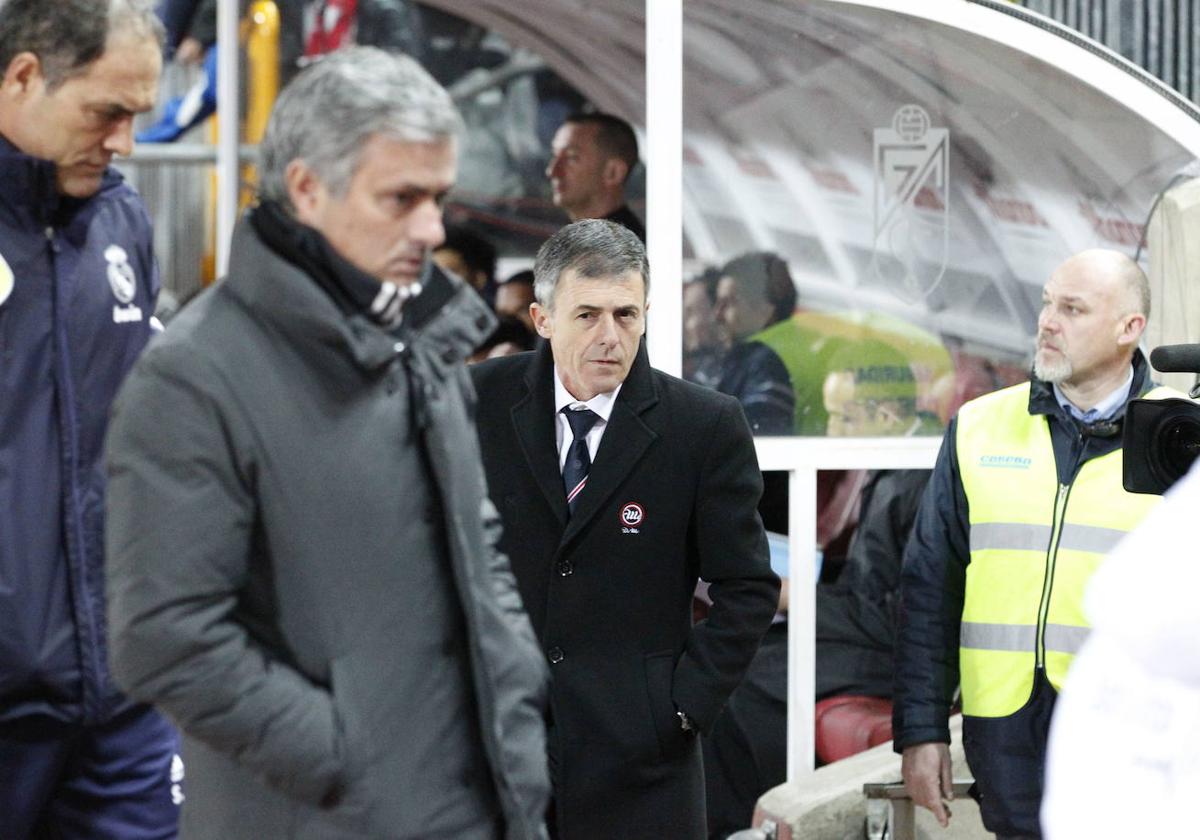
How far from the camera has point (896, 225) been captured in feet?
16.9

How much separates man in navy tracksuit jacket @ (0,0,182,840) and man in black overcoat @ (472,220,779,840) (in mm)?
943

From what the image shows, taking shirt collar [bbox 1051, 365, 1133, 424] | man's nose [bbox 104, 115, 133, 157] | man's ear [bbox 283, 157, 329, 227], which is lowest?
shirt collar [bbox 1051, 365, 1133, 424]

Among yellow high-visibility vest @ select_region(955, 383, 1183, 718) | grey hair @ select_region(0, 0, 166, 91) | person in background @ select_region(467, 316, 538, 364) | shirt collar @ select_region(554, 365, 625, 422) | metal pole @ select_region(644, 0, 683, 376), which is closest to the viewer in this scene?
grey hair @ select_region(0, 0, 166, 91)

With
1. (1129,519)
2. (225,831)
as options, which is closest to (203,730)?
(225,831)

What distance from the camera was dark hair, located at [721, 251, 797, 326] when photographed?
17.1 ft

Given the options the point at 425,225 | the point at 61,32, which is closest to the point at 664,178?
the point at 61,32

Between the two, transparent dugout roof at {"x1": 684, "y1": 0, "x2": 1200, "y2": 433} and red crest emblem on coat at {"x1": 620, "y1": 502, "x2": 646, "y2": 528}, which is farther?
transparent dugout roof at {"x1": 684, "y1": 0, "x2": 1200, "y2": 433}

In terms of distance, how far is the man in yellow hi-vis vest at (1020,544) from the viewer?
3785 mm

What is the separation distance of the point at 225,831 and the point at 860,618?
10.9 ft

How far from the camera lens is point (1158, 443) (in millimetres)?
3455

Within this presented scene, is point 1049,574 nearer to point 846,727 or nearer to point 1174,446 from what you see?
point 1174,446

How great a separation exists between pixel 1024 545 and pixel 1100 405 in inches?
14.1

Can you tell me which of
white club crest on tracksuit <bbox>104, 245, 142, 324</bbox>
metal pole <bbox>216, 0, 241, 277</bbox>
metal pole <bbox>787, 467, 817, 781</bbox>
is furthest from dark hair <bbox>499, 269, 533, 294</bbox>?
white club crest on tracksuit <bbox>104, 245, 142, 324</bbox>

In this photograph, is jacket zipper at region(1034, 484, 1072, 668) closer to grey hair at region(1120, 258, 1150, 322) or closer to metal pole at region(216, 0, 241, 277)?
grey hair at region(1120, 258, 1150, 322)
